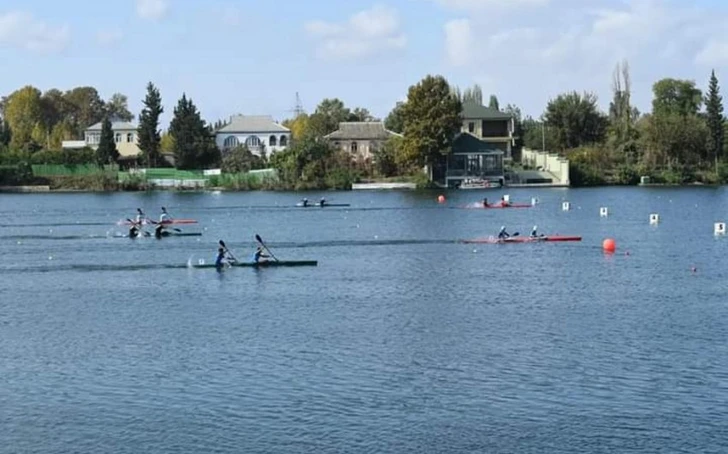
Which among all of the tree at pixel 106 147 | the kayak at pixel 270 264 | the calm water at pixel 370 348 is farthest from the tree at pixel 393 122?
the kayak at pixel 270 264

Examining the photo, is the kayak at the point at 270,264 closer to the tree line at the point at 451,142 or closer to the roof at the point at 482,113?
the tree line at the point at 451,142

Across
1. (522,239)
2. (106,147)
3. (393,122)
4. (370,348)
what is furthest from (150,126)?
(370,348)

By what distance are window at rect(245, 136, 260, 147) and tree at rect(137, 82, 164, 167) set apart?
49.1 feet

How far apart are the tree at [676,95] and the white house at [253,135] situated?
4289cm

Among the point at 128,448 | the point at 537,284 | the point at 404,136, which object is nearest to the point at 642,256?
the point at 537,284

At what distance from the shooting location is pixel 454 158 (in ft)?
349

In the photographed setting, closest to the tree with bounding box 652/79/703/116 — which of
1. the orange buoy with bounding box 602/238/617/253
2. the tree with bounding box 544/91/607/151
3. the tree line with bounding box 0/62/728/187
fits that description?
the tree line with bounding box 0/62/728/187

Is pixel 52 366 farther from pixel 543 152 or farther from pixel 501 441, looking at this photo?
pixel 543 152

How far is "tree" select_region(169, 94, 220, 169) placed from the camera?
117m

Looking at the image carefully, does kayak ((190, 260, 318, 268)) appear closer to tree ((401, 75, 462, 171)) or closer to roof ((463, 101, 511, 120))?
tree ((401, 75, 462, 171))

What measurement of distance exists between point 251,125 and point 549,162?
133ft

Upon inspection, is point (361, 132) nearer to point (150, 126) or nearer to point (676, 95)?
point (150, 126)

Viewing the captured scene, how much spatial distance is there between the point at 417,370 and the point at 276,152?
8919 centimetres

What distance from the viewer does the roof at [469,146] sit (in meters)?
106
